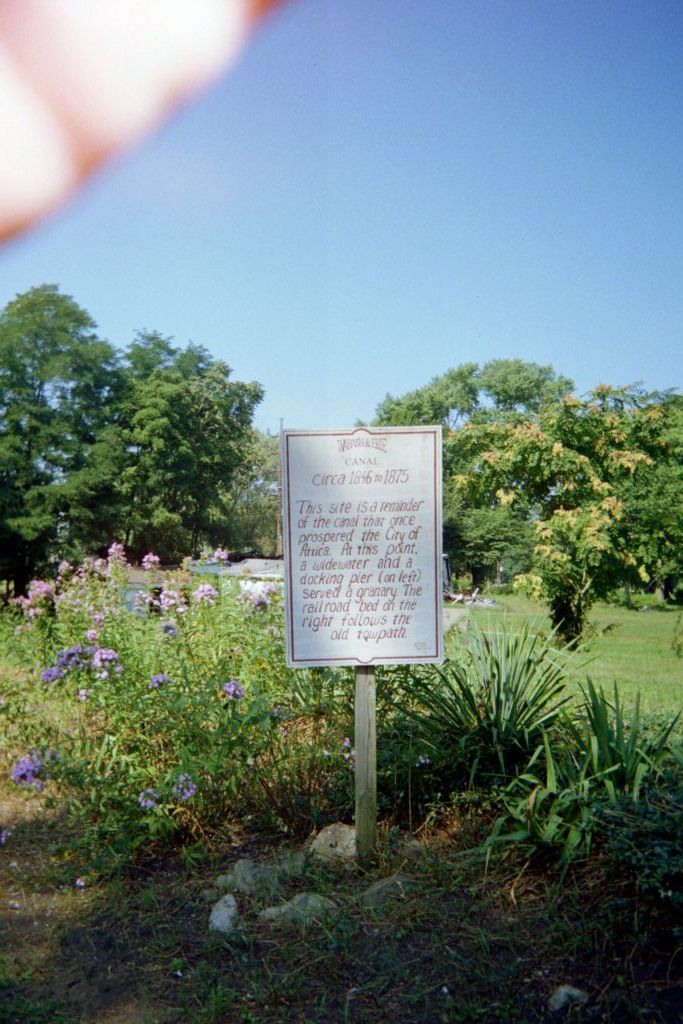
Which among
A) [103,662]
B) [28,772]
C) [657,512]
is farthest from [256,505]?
[28,772]

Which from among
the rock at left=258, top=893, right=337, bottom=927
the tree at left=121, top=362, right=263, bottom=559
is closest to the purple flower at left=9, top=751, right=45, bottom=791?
the rock at left=258, top=893, right=337, bottom=927

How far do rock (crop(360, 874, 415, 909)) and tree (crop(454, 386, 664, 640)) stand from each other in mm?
9547

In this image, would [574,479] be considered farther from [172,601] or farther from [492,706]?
[492,706]

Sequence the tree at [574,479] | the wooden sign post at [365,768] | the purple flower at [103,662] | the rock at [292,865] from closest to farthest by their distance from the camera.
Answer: the rock at [292,865] < the wooden sign post at [365,768] < the purple flower at [103,662] < the tree at [574,479]

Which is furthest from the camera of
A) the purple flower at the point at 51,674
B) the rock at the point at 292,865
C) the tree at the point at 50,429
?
the tree at the point at 50,429

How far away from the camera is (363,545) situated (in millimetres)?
3969

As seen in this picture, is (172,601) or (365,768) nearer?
(365,768)

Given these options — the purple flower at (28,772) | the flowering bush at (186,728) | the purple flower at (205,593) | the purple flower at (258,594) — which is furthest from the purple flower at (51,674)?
the purple flower at (258,594)

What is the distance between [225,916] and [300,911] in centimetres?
29

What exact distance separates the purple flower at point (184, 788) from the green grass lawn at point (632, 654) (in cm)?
220

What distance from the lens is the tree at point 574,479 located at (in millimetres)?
12859

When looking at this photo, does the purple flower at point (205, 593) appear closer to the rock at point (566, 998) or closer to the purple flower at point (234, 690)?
the purple flower at point (234, 690)

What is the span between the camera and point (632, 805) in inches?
123

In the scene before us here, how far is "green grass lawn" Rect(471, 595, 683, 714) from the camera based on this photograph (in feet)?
25.1
